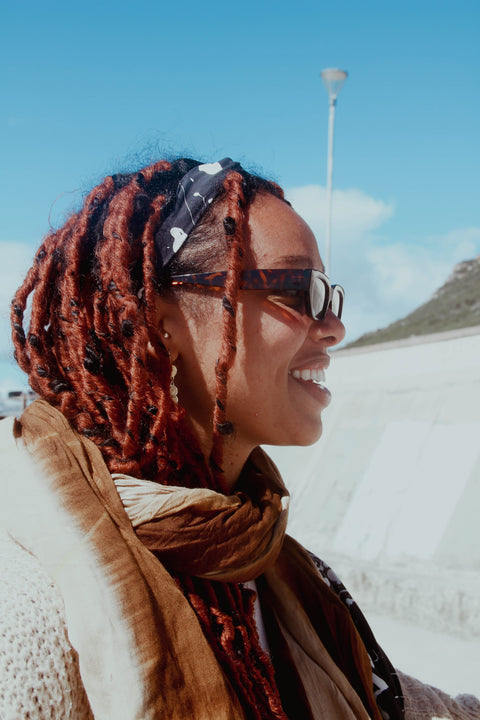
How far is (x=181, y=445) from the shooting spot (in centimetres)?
163

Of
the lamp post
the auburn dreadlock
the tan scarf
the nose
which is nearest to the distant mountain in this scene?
the lamp post

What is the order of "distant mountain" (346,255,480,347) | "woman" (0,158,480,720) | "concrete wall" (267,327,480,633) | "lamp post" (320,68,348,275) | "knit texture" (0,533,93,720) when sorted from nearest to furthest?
"knit texture" (0,533,93,720), "woman" (0,158,480,720), "concrete wall" (267,327,480,633), "lamp post" (320,68,348,275), "distant mountain" (346,255,480,347)

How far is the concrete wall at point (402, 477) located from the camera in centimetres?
560

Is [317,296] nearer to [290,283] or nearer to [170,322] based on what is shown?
[290,283]

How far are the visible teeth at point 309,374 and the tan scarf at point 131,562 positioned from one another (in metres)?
0.33

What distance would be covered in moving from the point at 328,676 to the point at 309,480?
19.9 ft

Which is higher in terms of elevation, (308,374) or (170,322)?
(170,322)

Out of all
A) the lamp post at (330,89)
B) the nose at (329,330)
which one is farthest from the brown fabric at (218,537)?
the lamp post at (330,89)

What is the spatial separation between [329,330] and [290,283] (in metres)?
0.19

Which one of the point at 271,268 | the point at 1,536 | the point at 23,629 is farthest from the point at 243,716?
the point at 271,268

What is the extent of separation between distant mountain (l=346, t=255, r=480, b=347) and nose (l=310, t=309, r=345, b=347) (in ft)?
76.7

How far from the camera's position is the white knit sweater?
3.51 feet

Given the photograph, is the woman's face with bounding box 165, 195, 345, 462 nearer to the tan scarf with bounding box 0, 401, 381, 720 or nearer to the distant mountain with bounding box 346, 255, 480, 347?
the tan scarf with bounding box 0, 401, 381, 720

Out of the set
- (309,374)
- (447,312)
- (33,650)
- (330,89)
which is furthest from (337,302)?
(447,312)
